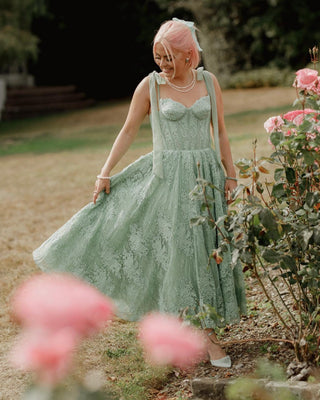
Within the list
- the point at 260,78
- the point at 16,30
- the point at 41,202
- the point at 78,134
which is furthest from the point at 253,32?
the point at 41,202

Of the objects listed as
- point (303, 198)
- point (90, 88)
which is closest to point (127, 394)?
point (303, 198)

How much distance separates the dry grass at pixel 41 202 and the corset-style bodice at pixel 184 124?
1168 mm

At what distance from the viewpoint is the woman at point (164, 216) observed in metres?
3.21

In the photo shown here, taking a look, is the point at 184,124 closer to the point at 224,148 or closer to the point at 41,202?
the point at 224,148

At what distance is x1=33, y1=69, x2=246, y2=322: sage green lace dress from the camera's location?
3.23 m

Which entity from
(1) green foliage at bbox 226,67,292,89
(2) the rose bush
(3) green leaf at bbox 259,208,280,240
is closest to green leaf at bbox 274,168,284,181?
(3) green leaf at bbox 259,208,280,240

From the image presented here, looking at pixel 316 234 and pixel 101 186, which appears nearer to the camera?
pixel 316 234

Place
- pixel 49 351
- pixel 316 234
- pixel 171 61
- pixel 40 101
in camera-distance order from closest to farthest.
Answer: pixel 49 351 < pixel 316 234 < pixel 171 61 < pixel 40 101

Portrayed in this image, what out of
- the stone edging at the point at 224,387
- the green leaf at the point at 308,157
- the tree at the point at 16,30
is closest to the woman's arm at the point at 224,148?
the green leaf at the point at 308,157

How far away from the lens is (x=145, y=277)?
3.36 metres

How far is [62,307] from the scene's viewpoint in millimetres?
1108

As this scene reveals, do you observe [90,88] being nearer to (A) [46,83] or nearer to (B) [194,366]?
(A) [46,83]

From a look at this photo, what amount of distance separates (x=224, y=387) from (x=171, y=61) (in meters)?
1.49

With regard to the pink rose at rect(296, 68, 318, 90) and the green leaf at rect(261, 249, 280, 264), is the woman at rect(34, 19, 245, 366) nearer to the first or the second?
the green leaf at rect(261, 249, 280, 264)
